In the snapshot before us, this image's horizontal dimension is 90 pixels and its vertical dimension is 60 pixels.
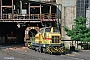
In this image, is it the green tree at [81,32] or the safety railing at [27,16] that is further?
the safety railing at [27,16]

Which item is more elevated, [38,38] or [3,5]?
[3,5]

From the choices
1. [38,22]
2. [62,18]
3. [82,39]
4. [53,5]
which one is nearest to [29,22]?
[38,22]

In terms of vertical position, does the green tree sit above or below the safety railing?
below

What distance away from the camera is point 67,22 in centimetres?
4281

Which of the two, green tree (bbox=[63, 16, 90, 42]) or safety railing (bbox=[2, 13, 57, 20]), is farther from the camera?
safety railing (bbox=[2, 13, 57, 20])

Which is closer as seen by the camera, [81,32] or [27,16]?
[81,32]

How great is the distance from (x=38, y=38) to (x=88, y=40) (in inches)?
277

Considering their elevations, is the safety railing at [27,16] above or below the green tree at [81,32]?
above

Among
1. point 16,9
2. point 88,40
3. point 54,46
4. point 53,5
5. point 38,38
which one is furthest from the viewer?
point 16,9

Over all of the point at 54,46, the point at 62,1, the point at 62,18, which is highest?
the point at 62,1

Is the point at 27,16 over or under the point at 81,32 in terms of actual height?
over

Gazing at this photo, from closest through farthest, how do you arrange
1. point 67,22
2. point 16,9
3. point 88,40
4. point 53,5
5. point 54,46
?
point 54,46
point 88,40
point 67,22
point 53,5
point 16,9

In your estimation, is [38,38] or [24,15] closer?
[38,38]

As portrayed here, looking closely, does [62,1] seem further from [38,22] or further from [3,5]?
[3,5]
